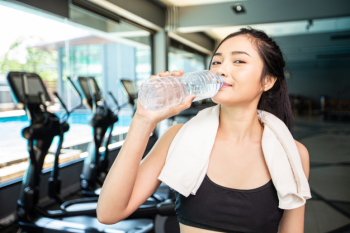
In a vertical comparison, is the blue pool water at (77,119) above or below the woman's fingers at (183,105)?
below

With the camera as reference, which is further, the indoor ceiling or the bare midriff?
the indoor ceiling

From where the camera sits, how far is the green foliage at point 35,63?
2855 mm

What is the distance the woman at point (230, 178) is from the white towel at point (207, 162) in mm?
52

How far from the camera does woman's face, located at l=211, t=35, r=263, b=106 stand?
957 millimetres

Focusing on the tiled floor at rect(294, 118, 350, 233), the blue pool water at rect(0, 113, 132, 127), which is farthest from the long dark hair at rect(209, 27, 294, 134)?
the blue pool water at rect(0, 113, 132, 127)

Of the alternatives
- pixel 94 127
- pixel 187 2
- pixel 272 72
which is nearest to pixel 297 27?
pixel 187 2

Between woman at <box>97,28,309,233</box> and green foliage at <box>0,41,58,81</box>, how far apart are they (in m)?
2.44

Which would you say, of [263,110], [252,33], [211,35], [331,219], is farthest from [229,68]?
Answer: [211,35]

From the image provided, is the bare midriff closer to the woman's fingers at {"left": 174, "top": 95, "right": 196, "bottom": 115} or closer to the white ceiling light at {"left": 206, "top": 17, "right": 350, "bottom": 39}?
the woman's fingers at {"left": 174, "top": 95, "right": 196, "bottom": 115}

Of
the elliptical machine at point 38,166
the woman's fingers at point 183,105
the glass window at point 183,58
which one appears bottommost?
the elliptical machine at point 38,166

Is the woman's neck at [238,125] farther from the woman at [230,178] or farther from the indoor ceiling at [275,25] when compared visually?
the indoor ceiling at [275,25]

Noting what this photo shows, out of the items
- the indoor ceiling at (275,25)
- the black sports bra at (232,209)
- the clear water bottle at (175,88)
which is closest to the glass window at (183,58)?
the indoor ceiling at (275,25)

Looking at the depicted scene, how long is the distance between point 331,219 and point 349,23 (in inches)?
239

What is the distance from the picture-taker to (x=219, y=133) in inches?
44.4
